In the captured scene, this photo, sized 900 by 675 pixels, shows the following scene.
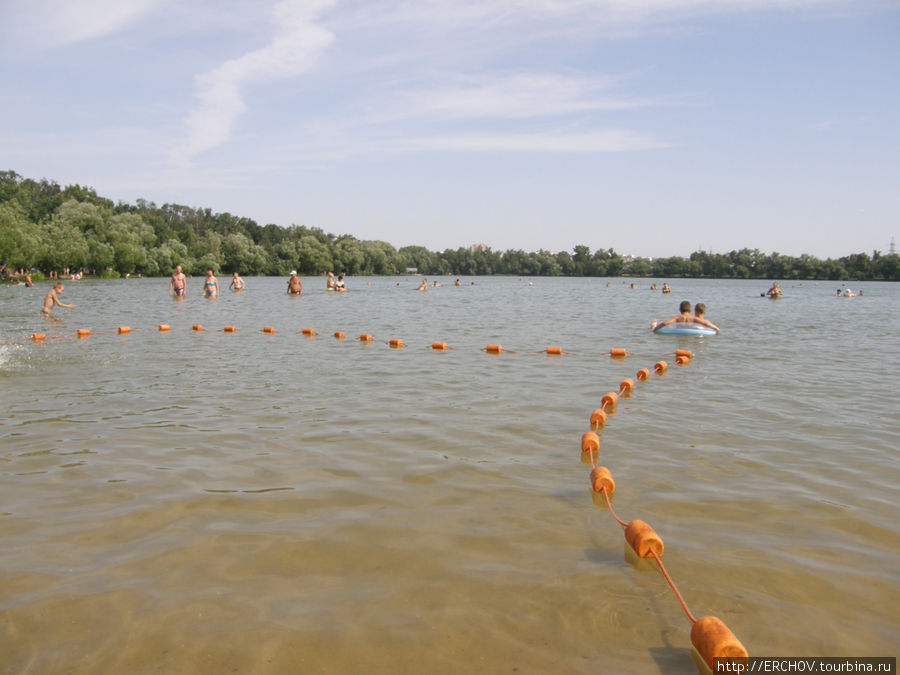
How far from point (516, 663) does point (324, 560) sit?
1605 mm

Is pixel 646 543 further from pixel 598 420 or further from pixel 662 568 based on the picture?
pixel 598 420

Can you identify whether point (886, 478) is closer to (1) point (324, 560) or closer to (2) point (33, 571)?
(1) point (324, 560)

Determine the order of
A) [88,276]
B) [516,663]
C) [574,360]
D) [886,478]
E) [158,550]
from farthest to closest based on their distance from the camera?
[88,276]
[574,360]
[886,478]
[158,550]
[516,663]

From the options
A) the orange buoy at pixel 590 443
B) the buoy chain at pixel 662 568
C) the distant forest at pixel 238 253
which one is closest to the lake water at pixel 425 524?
the buoy chain at pixel 662 568

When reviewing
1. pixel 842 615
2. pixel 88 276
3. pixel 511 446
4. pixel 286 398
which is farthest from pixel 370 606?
pixel 88 276

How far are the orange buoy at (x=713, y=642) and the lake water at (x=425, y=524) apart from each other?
136 millimetres

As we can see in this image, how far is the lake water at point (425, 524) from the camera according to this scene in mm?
3424

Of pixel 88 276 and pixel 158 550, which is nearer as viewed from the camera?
pixel 158 550

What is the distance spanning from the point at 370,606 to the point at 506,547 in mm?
1172

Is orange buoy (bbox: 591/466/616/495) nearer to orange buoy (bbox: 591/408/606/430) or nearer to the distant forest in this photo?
orange buoy (bbox: 591/408/606/430)

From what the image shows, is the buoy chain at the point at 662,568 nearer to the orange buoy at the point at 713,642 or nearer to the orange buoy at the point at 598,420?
the orange buoy at the point at 713,642

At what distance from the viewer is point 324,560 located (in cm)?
427

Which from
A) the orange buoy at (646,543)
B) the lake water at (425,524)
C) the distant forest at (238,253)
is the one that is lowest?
the lake water at (425,524)

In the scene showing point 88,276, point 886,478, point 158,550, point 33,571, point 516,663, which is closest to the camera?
point 516,663
